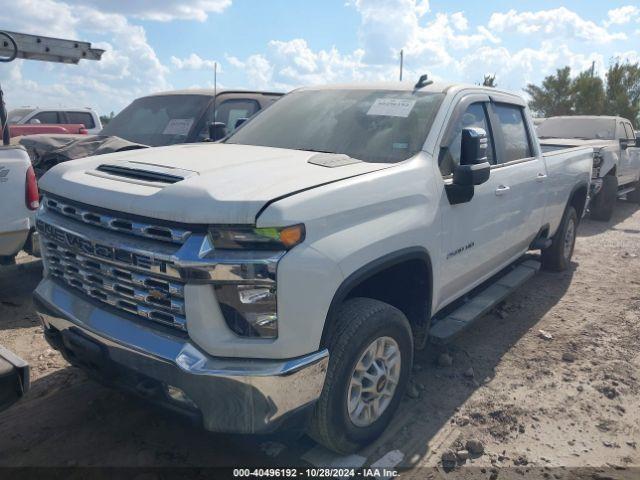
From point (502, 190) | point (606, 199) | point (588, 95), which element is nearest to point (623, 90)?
point (588, 95)

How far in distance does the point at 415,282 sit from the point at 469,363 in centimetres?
121

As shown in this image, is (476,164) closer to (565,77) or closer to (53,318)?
(53,318)

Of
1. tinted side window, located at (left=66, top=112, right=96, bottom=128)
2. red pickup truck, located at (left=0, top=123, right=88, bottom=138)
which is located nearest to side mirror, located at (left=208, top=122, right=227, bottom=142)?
red pickup truck, located at (left=0, top=123, right=88, bottom=138)

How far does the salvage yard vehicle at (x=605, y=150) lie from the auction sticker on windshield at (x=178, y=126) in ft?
17.0

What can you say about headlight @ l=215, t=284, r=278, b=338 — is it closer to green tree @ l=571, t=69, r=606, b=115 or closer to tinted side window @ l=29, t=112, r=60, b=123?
tinted side window @ l=29, t=112, r=60, b=123

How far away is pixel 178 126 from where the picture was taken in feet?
22.3

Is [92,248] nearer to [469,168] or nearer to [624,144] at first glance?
[469,168]

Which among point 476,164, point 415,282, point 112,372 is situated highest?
point 476,164

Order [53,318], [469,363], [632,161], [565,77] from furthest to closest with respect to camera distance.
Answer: [565,77]
[632,161]
[469,363]
[53,318]

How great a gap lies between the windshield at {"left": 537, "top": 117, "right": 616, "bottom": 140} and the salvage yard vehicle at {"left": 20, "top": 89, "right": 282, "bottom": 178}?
6.87m

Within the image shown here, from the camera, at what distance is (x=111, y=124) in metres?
7.51

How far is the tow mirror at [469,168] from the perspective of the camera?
3166 mm

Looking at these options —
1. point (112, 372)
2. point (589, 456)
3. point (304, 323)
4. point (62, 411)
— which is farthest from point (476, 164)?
point (62, 411)

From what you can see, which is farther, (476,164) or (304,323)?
(476,164)
